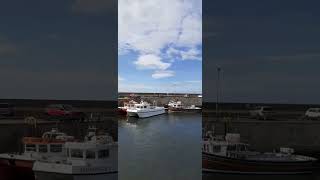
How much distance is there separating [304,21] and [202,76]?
1.23 metres

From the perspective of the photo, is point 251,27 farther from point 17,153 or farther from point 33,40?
point 17,153

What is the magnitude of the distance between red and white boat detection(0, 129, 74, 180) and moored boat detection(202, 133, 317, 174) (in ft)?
5.26

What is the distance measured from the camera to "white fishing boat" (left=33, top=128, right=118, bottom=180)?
16.1 ft

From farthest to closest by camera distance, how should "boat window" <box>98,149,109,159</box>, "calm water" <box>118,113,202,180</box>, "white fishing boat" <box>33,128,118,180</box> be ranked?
"calm water" <box>118,113,202,180</box>, "boat window" <box>98,149,109,159</box>, "white fishing boat" <box>33,128,118,180</box>

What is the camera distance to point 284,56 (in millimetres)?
5078

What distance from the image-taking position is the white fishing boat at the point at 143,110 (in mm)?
6204

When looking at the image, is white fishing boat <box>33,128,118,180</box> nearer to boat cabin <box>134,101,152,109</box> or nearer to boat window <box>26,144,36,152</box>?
boat window <box>26,144,36,152</box>

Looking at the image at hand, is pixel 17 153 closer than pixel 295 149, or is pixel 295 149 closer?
pixel 17 153

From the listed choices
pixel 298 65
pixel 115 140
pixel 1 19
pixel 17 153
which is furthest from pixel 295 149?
pixel 1 19

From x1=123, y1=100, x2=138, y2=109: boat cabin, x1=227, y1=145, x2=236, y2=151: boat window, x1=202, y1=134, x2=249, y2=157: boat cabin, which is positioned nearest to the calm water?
x1=123, y1=100, x2=138, y2=109: boat cabin

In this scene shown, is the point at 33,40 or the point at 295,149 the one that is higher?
the point at 33,40

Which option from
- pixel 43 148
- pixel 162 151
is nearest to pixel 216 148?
pixel 162 151

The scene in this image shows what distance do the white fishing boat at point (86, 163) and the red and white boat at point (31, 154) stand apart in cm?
6

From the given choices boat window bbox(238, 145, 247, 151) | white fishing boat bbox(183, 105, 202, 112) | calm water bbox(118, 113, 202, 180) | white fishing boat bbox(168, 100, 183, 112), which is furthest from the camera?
white fishing boat bbox(168, 100, 183, 112)
